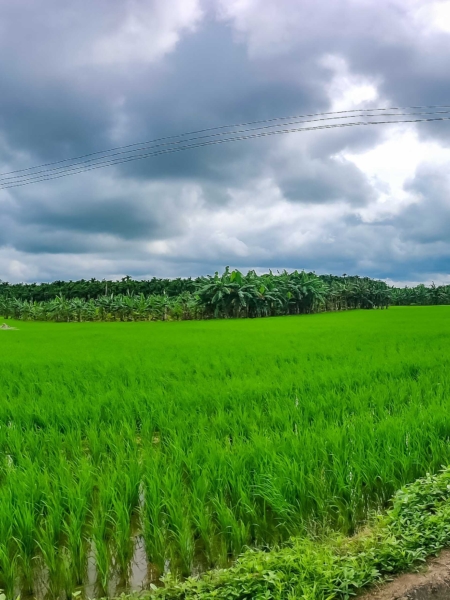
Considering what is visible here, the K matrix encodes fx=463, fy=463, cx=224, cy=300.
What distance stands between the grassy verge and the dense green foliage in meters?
31.2

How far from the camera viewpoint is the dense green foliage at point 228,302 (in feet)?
116

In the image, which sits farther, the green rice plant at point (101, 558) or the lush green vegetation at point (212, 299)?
the lush green vegetation at point (212, 299)

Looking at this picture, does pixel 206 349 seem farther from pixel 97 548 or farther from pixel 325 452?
pixel 97 548

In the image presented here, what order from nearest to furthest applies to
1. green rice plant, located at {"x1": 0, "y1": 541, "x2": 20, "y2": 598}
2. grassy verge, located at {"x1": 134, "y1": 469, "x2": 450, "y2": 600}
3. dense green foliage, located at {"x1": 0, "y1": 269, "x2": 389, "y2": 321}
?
1. grassy verge, located at {"x1": 134, "y1": 469, "x2": 450, "y2": 600}
2. green rice plant, located at {"x1": 0, "y1": 541, "x2": 20, "y2": 598}
3. dense green foliage, located at {"x1": 0, "y1": 269, "x2": 389, "y2": 321}

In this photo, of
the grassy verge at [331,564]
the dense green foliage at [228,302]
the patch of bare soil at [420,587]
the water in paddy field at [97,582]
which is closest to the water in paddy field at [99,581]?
the water in paddy field at [97,582]

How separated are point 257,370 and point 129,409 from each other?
332cm

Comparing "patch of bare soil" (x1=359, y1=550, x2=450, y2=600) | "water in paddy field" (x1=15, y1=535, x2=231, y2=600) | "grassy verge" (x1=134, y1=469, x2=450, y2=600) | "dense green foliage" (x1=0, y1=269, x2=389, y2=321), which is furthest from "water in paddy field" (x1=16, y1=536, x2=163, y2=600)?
"dense green foliage" (x1=0, y1=269, x2=389, y2=321)

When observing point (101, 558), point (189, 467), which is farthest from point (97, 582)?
point (189, 467)

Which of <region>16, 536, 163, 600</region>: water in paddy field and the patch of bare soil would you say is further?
<region>16, 536, 163, 600</region>: water in paddy field

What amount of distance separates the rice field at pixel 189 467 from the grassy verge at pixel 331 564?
1.13 ft

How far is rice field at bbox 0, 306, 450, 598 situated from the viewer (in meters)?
2.73

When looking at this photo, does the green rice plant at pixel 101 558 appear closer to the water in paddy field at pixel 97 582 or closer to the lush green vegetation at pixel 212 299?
the water in paddy field at pixel 97 582

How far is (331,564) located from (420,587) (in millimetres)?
458

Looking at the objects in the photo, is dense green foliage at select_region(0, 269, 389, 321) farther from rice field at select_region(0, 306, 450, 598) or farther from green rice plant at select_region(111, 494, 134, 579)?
green rice plant at select_region(111, 494, 134, 579)
